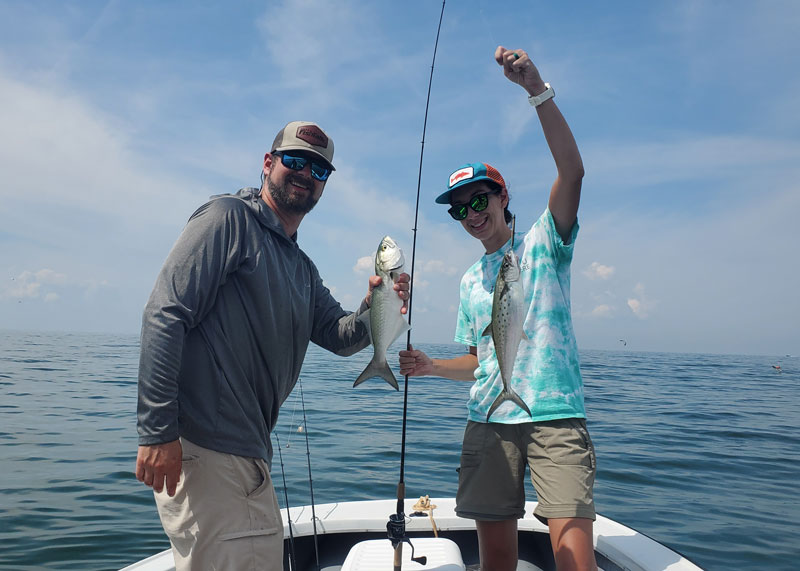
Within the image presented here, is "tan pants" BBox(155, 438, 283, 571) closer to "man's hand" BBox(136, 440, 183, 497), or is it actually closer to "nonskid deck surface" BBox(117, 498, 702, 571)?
"man's hand" BBox(136, 440, 183, 497)

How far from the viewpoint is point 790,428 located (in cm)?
1327

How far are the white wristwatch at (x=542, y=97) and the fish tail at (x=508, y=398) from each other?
1478 millimetres

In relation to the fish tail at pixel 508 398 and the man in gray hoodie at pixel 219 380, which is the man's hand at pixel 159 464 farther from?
the fish tail at pixel 508 398

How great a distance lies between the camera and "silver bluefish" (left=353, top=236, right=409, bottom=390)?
108 inches

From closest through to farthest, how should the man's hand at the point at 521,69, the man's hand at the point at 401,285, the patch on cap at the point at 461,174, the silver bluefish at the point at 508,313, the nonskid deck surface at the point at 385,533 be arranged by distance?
the silver bluefish at the point at 508,313 → the man's hand at the point at 521,69 → the man's hand at the point at 401,285 → the patch on cap at the point at 461,174 → the nonskid deck surface at the point at 385,533

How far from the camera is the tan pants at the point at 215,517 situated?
7.50ft

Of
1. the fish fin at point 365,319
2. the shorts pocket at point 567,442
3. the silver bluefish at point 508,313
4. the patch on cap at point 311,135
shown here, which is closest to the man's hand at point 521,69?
the silver bluefish at point 508,313

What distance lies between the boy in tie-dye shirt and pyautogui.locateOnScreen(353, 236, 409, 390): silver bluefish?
1.44 ft

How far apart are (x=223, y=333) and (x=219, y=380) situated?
21 centimetres

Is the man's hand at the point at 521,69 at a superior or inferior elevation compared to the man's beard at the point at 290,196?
superior

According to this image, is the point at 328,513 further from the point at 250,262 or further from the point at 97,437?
the point at 97,437

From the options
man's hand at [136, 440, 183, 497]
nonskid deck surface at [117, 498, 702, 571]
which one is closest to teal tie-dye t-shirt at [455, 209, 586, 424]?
man's hand at [136, 440, 183, 497]

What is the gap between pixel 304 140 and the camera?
9.52ft

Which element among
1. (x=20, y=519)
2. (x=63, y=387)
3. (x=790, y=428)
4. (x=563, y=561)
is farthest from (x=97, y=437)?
(x=790, y=428)
